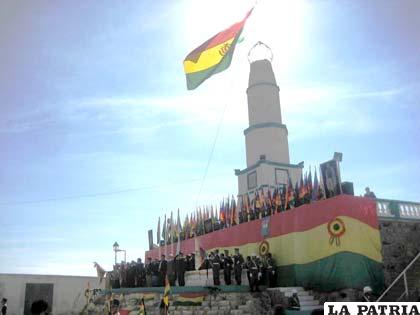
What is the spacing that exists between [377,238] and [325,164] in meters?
3.52

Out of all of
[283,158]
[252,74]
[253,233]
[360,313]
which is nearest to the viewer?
[360,313]

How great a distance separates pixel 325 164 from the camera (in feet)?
62.9

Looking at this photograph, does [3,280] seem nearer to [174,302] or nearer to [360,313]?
[174,302]

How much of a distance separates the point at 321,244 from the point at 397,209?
11.5 ft

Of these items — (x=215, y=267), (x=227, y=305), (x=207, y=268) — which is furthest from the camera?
(x=207, y=268)

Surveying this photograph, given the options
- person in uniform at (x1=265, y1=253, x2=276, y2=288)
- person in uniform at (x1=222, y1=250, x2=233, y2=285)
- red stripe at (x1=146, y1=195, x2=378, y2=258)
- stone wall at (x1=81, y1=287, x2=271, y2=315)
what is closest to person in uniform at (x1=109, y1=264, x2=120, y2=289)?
red stripe at (x1=146, y1=195, x2=378, y2=258)

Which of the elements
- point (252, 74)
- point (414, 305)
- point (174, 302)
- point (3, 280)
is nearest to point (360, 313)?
point (414, 305)

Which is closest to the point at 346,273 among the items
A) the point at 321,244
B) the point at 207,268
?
the point at 321,244

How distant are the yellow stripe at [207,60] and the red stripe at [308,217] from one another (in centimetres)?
699

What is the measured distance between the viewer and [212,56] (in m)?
15.7

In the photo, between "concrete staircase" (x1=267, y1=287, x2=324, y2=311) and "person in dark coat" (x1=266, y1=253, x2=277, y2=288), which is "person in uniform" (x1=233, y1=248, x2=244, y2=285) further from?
"concrete staircase" (x1=267, y1=287, x2=324, y2=311)

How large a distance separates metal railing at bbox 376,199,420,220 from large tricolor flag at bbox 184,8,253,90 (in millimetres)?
8415

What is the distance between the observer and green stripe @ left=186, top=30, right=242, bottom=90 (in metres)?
15.2

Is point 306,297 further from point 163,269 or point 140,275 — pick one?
→ point 140,275
